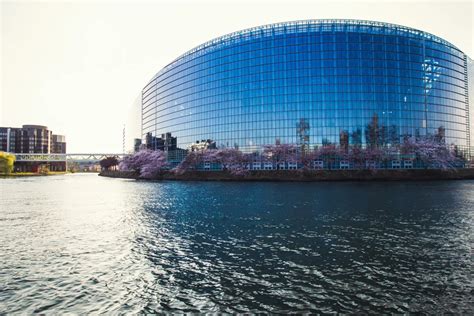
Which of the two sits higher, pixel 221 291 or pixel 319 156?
pixel 319 156

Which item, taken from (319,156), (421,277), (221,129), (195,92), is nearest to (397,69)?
(319,156)

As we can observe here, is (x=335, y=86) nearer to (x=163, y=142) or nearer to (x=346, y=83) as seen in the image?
(x=346, y=83)

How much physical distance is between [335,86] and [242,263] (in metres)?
108

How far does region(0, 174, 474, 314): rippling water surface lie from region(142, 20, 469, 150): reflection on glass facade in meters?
85.3

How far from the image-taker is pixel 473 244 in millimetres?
18016

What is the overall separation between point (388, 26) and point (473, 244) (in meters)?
123

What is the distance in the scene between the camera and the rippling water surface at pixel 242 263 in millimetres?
10977

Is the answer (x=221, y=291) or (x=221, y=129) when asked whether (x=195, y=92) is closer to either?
(x=221, y=129)

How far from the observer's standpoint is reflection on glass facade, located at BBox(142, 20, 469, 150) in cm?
10762

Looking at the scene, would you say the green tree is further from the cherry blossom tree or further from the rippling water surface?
the rippling water surface

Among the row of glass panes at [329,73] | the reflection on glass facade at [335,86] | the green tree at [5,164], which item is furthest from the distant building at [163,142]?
the green tree at [5,164]

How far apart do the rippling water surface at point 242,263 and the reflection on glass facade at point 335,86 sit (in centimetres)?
8533

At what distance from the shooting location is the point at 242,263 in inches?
601

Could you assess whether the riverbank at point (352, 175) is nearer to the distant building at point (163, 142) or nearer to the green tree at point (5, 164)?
the distant building at point (163, 142)
